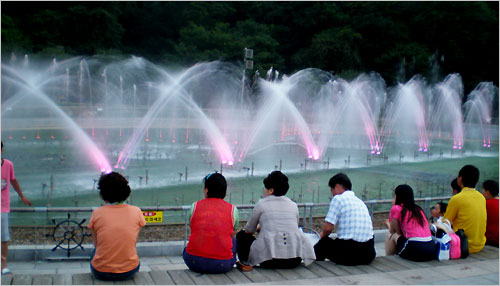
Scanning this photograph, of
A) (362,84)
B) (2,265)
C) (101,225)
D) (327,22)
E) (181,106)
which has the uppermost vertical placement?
(327,22)

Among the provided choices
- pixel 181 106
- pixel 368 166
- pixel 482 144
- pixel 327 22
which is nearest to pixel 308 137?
pixel 368 166

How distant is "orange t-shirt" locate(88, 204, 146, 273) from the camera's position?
17.9ft

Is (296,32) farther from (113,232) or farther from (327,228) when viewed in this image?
(113,232)

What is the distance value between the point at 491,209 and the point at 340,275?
10.4ft

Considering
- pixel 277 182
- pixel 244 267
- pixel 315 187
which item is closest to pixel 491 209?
pixel 277 182

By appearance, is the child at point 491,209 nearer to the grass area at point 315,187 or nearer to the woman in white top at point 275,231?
the woman in white top at point 275,231

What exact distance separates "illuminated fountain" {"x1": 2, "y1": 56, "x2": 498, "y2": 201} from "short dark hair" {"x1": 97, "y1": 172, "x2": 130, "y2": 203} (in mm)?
12090

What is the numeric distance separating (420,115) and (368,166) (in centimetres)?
2559

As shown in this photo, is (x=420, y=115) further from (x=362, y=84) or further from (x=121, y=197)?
(x=121, y=197)

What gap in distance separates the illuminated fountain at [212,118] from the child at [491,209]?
437 inches

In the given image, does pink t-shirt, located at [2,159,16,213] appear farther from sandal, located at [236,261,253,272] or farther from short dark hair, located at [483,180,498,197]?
short dark hair, located at [483,180,498,197]

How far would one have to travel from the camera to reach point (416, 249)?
6.92 metres

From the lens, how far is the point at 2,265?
6516 millimetres

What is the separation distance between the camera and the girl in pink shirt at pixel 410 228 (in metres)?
6.80
